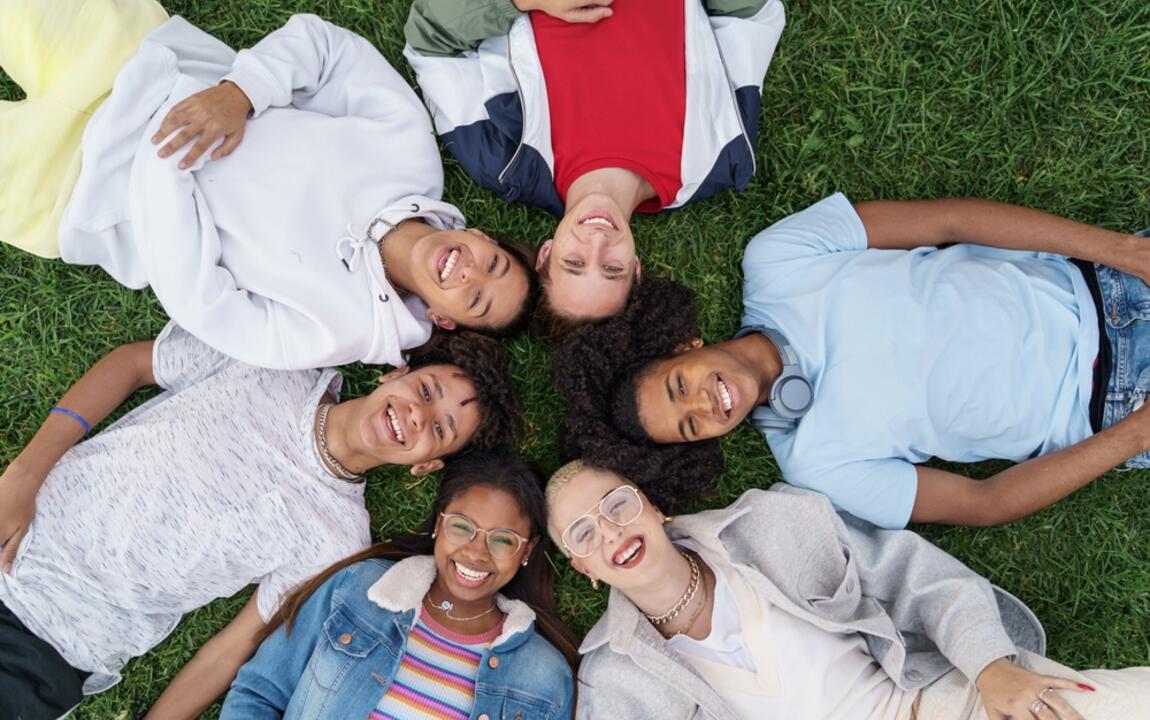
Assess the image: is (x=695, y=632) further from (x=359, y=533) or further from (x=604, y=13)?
(x=604, y=13)

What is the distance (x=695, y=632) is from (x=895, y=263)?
1712 mm

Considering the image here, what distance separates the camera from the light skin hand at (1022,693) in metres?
3.07

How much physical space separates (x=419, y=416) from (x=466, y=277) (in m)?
0.59

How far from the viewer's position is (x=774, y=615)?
11.3ft

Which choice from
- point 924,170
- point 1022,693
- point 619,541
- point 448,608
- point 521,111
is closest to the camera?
point 1022,693

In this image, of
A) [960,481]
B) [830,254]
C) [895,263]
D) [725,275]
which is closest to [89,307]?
[725,275]

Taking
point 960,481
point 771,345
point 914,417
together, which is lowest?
point 960,481

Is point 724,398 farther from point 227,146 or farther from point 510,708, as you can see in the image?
point 227,146

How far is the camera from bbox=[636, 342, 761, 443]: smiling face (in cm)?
320

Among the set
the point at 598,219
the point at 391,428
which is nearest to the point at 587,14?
the point at 598,219

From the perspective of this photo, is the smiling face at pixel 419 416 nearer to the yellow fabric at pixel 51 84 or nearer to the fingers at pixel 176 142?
the fingers at pixel 176 142

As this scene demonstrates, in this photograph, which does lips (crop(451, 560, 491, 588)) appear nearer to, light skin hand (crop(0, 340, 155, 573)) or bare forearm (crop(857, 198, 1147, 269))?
light skin hand (crop(0, 340, 155, 573))

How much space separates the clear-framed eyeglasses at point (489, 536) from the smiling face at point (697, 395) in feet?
2.35

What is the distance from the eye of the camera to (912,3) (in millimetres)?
3744
